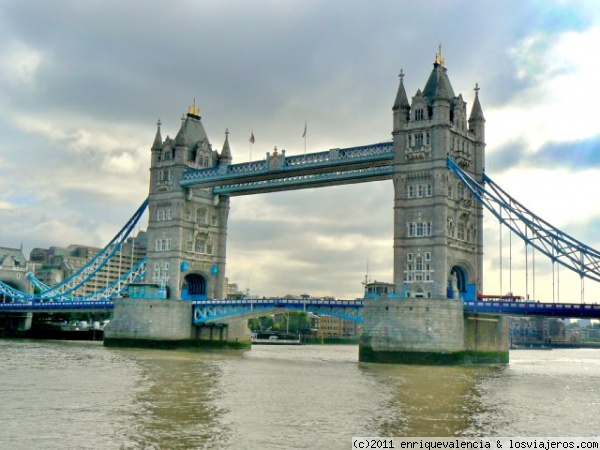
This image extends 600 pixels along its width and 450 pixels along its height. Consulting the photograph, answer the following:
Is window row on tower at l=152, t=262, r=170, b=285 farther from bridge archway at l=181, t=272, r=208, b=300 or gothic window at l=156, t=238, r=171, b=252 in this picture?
bridge archway at l=181, t=272, r=208, b=300

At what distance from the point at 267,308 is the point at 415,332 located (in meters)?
20.1

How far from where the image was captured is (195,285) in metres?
88.1

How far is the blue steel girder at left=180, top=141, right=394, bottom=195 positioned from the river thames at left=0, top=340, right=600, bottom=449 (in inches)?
950

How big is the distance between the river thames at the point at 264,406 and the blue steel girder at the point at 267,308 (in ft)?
51.2

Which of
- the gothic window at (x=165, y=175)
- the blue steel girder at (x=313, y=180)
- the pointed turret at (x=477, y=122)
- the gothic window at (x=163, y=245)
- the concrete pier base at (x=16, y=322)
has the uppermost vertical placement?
the pointed turret at (x=477, y=122)

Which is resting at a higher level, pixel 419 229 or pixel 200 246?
pixel 419 229

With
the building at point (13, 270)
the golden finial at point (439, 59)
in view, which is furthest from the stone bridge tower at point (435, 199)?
the building at point (13, 270)

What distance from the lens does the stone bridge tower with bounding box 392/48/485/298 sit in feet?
209

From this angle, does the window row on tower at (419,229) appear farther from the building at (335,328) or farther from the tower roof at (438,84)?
Result: the building at (335,328)

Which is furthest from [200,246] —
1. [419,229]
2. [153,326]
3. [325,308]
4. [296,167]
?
[419,229]

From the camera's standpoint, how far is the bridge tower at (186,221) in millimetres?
83938

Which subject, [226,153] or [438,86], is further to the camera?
[226,153]

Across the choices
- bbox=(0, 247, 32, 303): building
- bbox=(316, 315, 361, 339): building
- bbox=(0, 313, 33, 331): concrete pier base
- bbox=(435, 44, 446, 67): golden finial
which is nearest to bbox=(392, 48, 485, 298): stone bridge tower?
bbox=(435, 44, 446, 67): golden finial

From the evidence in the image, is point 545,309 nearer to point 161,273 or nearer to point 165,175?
point 161,273
